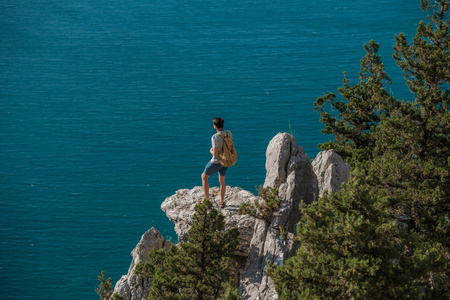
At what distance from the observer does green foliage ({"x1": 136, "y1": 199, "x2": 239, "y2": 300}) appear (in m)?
15.8

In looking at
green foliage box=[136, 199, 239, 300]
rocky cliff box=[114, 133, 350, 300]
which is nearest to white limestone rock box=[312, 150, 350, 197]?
rocky cliff box=[114, 133, 350, 300]

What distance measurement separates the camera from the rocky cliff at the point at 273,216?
16641mm

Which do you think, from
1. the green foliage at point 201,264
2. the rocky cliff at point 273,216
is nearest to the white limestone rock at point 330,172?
the rocky cliff at point 273,216

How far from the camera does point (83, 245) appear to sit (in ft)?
127

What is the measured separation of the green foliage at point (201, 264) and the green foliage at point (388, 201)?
2.52 m

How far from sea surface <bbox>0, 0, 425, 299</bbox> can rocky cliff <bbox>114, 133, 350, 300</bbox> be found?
54.4 ft

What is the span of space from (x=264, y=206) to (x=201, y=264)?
2490 mm

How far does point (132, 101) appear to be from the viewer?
188 ft

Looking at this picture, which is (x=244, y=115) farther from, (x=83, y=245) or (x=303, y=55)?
(x=83, y=245)

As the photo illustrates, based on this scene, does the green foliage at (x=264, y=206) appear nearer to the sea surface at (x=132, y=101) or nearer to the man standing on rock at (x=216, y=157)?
the man standing on rock at (x=216, y=157)

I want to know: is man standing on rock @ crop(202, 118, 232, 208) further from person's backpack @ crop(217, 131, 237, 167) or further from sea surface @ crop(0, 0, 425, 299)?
sea surface @ crop(0, 0, 425, 299)

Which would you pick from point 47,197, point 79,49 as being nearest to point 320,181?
point 47,197

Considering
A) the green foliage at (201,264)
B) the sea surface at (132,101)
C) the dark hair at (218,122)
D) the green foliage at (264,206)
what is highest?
the sea surface at (132,101)

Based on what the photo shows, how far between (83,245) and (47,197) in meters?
6.63
